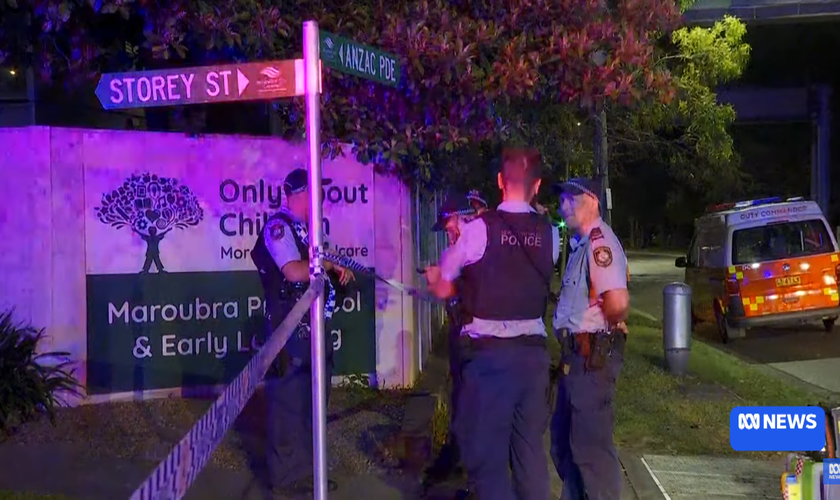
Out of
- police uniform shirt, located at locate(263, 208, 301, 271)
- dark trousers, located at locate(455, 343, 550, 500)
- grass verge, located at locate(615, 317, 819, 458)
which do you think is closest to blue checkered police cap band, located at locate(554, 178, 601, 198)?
dark trousers, located at locate(455, 343, 550, 500)

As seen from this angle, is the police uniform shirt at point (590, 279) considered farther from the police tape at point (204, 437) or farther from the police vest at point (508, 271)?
the police tape at point (204, 437)

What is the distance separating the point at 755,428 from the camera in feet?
11.9

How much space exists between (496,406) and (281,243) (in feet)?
4.93

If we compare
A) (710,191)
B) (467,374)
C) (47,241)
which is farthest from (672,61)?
(710,191)

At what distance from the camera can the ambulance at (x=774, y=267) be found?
42.9 ft

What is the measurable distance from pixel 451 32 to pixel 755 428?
3.49 metres

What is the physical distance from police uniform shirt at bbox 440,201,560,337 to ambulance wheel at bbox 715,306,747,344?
992 centimetres

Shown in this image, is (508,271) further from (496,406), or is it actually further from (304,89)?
(304,89)

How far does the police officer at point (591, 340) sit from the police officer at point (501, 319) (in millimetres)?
439

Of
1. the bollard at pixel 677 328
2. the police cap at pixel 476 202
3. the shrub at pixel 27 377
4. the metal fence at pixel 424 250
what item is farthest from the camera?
the bollard at pixel 677 328

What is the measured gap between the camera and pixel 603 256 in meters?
4.75

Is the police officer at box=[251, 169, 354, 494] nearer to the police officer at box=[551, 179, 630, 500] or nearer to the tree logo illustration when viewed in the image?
the police officer at box=[551, 179, 630, 500]

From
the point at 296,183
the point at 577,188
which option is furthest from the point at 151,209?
the point at 577,188

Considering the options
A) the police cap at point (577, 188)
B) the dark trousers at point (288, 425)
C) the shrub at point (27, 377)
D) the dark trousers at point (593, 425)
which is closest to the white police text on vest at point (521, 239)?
the police cap at point (577, 188)
